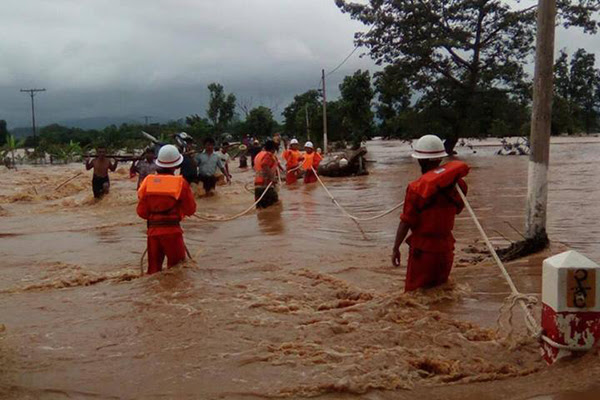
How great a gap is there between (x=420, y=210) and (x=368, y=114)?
33735mm

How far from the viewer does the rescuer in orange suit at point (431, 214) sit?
509 centimetres

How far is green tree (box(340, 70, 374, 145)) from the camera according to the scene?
37.6 m

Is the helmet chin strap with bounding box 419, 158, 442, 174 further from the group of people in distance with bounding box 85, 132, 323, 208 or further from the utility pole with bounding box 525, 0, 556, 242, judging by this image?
the group of people in distance with bounding box 85, 132, 323, 208

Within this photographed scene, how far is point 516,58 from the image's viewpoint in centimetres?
Result: 2927

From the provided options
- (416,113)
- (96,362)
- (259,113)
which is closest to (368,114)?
(416,113)

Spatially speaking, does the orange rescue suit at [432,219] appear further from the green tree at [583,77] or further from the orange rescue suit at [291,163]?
the green tree at [583,77]

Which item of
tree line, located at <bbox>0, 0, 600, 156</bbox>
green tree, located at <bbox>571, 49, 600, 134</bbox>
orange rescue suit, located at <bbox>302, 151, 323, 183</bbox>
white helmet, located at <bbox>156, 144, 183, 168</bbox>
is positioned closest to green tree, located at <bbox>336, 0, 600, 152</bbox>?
tree line, located at <bbox>0, 0, 600, 156</bbox>

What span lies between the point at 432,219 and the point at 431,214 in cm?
4

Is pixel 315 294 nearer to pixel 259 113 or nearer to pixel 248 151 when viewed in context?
pixel 248 151

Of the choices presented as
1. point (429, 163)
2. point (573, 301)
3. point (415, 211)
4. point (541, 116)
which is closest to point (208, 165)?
point (541, 116)

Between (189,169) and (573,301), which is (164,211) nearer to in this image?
(573,301)

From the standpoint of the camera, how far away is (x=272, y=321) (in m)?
5.31

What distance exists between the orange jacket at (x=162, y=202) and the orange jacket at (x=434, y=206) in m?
2.50

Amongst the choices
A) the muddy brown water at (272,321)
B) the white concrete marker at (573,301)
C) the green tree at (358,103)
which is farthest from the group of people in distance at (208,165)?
the green tree at (358,103)
